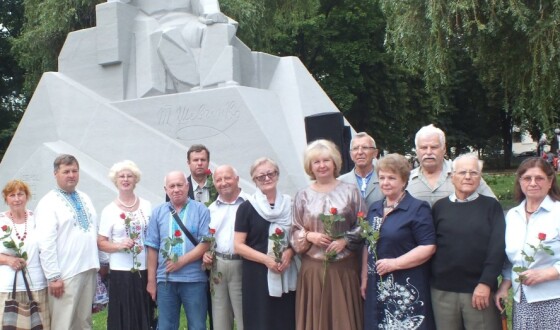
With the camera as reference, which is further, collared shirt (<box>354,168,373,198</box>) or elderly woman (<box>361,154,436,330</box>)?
collared shirt (<box>354,168,373,198</box>)

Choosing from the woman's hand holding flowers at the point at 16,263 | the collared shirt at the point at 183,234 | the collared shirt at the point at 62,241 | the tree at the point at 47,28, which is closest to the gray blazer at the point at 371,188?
the collared shirt at the point at 183,234

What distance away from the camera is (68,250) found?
13.6ft

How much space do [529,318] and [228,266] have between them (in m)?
1.73

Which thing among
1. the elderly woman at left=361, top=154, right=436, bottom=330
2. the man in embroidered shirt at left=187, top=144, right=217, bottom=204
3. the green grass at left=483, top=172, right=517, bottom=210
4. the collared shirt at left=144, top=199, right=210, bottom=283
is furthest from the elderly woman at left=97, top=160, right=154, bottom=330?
the green grass at left=483, top=172, right=517, bottom=210

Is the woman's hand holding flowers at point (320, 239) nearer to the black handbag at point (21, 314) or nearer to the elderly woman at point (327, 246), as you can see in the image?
the elderly woman at point (327, 246)

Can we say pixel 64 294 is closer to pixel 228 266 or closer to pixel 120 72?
pixel 228 266

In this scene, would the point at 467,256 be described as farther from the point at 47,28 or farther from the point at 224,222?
the point at 47,28

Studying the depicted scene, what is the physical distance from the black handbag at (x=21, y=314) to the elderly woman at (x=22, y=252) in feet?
0.09

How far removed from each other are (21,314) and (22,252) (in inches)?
14.9

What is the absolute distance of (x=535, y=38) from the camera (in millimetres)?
9477

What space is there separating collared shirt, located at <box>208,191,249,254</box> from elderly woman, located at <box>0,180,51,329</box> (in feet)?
3.57

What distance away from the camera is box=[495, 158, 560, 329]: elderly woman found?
3240 mm

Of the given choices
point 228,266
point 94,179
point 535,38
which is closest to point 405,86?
point 535,38

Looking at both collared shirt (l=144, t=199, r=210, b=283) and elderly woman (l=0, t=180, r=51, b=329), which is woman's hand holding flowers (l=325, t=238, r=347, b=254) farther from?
elderly woman (l=0, t=180, r=51, b=329)
